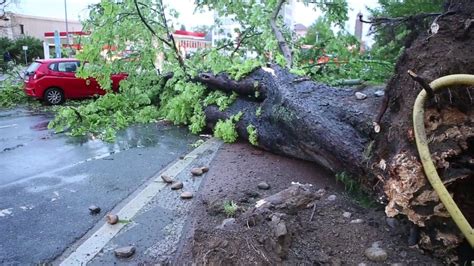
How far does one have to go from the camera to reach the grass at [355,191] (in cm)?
349

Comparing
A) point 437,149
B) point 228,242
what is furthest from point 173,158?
point 437,149

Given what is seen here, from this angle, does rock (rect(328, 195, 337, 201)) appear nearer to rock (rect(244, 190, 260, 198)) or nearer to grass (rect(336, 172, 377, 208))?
grass (rect(336, 172, 377, 208))

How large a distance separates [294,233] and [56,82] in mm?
12834

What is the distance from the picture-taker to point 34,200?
4488 mm

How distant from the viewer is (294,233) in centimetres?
282

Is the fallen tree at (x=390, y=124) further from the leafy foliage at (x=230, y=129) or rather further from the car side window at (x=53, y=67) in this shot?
the car side window at (x=53, y=67)

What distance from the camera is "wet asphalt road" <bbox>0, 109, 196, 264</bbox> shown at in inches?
140

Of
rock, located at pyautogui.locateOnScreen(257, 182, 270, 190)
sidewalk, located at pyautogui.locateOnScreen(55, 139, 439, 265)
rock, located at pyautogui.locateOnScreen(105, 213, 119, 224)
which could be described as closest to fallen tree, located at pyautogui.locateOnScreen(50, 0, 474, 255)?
sidewalk, located at pyautogui.locateOnScreen(55, 139, 439, 265)

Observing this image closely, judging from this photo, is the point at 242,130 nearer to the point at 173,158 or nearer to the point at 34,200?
the point at 173,158

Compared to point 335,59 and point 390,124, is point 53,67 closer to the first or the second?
point 335,59

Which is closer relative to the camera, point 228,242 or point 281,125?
point 228,242

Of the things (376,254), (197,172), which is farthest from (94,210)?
(376,254)

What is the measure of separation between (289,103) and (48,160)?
12.9 ft

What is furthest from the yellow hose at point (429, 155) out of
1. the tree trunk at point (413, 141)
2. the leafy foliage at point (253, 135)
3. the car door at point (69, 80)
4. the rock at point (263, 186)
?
the car door at point (69, 80)
